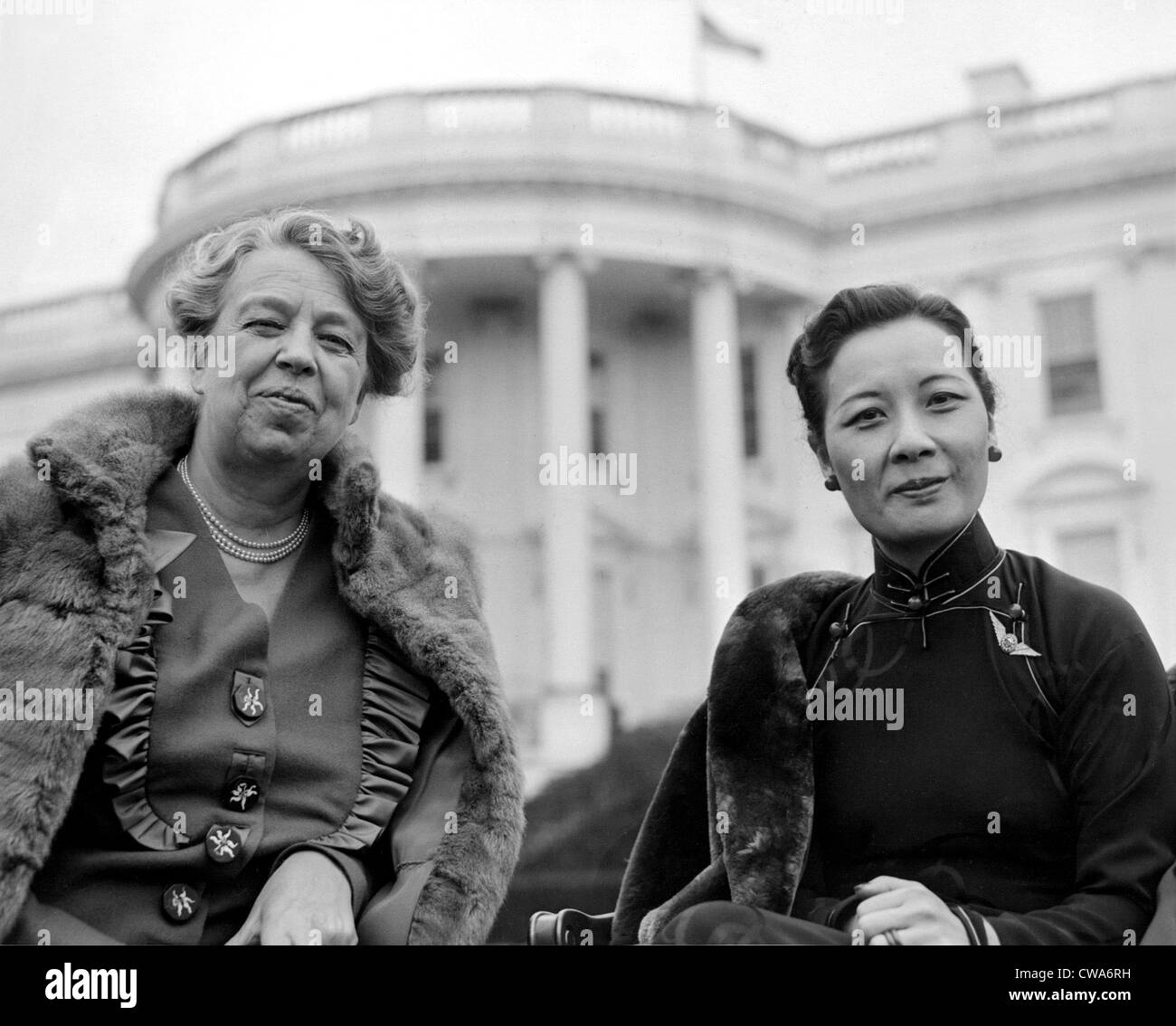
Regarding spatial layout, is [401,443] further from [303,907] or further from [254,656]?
[303,907]

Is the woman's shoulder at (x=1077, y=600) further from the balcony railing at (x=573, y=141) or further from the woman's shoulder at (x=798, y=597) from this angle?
the balcony railing at (x=573, y=141)

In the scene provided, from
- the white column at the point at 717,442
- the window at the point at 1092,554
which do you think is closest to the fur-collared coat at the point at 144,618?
the window at the point at 1092,554

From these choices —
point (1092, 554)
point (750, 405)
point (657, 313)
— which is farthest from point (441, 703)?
point (657, 313)

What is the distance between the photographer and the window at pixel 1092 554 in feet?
44.3

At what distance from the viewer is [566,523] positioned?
20.2 metres

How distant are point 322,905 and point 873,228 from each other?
18.1 meters

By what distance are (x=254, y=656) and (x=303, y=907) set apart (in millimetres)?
457

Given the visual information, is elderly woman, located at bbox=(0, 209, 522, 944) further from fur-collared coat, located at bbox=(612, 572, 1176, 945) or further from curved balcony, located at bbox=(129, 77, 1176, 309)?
curved balcony, located at bbox=(129, 77, 1176, 309)

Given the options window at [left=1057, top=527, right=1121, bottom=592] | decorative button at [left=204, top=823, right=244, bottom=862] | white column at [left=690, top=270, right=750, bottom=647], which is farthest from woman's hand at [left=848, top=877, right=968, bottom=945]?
white column at [left=690, top=270, right=750, bottom=647]

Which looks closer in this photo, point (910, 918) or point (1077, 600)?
point (910, 918)

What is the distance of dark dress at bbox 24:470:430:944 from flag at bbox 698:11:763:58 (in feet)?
25.4

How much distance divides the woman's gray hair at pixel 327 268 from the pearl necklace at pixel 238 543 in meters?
0.30

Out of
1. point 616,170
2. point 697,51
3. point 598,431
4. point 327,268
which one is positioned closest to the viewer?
point 327,268
